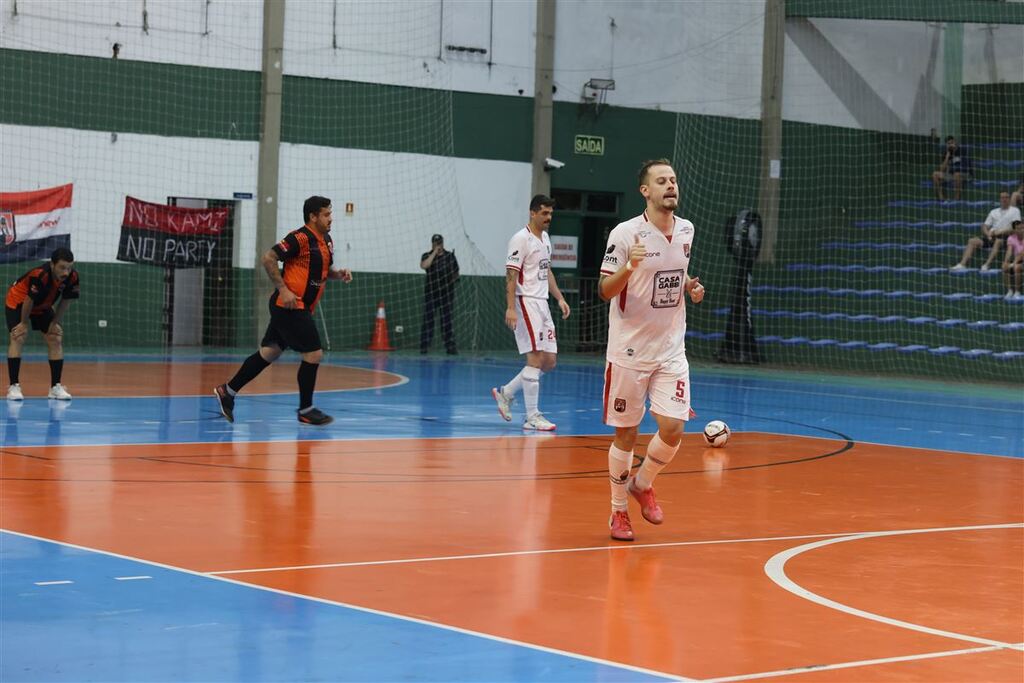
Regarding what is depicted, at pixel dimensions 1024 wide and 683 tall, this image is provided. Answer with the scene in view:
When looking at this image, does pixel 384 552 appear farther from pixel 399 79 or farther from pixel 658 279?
pixel 399 79

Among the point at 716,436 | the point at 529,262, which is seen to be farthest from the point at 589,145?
the point at 716,436

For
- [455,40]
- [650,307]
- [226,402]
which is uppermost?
[455,40]

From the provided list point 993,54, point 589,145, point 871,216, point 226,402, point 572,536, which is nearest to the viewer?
point 572,536

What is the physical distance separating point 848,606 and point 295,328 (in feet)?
26.8

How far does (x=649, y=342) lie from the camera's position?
859 centimetres

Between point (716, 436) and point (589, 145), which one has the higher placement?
point (589, 145)

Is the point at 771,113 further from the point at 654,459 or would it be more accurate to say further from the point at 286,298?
the point at 654,459


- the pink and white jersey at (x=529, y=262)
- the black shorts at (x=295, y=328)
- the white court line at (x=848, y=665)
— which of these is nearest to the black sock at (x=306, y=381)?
the black shorts at (x=295, y=328)

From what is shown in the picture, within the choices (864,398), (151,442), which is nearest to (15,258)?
(151,442)

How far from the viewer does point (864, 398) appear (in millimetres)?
20734

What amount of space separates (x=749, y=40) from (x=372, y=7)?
887 cm

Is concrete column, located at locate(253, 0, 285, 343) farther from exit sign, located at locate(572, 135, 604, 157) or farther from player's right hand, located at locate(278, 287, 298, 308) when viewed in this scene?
player's right hand, located at locate(278, 287, 298, 308)

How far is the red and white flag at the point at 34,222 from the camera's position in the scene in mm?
23297

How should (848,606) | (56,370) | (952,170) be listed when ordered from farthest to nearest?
(952,170) → (56,370) → (848,606)
